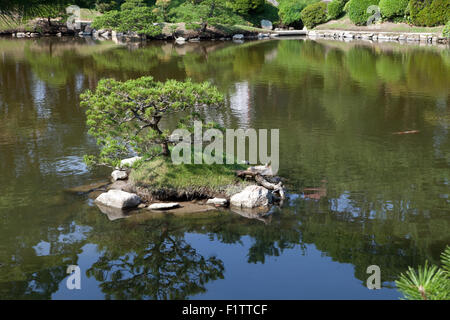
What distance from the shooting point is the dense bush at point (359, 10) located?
61500 mm

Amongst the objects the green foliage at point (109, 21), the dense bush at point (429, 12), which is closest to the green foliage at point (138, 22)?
the green foliage at point (109, 21)

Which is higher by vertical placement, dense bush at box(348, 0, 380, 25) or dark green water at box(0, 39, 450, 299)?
dense bush at box(348, 0, 380, 25)

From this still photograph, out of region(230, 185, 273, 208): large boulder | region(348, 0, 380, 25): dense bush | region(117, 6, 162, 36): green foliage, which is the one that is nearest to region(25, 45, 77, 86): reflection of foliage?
region(117, 6, 162, 36): green foliage

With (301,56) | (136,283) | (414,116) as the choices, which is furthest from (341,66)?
(136,283)

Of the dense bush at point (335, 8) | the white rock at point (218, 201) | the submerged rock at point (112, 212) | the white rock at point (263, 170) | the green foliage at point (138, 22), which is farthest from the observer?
the dense bush at point (335, 8)

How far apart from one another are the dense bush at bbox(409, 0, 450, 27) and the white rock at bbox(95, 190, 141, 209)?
50.8m

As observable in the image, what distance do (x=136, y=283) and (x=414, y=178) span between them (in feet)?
29.2

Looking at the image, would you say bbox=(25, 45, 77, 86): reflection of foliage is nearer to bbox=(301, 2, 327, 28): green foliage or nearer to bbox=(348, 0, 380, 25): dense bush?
bbox=(348, 0, 380, 25): dense bush

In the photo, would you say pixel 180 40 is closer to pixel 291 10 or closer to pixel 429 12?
pixel 291 10

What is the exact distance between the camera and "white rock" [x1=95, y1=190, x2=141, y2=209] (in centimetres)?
1284

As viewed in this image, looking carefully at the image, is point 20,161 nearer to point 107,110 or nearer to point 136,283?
point 107,110

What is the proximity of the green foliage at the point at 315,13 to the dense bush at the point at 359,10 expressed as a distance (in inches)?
190

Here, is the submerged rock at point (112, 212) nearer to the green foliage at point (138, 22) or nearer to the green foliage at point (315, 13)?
the green foliage at point (138, 22)

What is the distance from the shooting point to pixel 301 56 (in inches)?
1721
